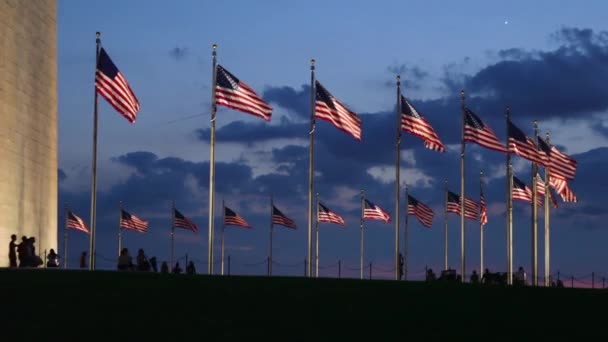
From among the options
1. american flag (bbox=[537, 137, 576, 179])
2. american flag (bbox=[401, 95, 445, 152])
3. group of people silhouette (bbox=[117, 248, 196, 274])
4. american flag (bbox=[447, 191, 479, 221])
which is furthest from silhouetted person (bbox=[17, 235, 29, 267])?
american flag (bbox=[447, 191, 479, 221])

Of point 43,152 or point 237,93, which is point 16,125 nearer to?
point 43,152

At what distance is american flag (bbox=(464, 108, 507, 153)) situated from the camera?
A: 158 ft

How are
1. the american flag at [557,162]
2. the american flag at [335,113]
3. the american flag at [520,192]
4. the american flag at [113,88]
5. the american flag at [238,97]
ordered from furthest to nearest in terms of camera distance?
the american flag at [520,192]
the american flag at [557,162]
the american flag at [335,113]
the american flag at [238,97]
the american flag at [113,88]

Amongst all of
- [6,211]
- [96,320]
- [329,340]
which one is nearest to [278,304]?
[329,340]

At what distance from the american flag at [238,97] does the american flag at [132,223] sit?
88.8ft

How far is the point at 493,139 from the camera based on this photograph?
48.7m

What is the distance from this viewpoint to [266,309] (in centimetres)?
2438

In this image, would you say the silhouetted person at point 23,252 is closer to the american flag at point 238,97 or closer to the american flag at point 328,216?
the american flag at point 238,97

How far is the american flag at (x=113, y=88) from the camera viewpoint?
37.1m

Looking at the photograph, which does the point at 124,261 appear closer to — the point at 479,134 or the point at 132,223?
the point at 479,134

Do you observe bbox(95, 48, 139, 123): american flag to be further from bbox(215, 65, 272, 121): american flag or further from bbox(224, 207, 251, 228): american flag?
bbox(224, 207, 251, 228): american flag

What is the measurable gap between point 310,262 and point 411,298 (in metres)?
16.5

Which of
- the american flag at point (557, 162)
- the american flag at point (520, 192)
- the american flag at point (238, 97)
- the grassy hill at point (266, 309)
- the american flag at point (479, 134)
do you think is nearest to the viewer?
the grassy hill at point (266, 309)

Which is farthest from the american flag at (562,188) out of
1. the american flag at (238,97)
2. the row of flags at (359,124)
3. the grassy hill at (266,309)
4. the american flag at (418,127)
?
the grassy hill at (266,309)
